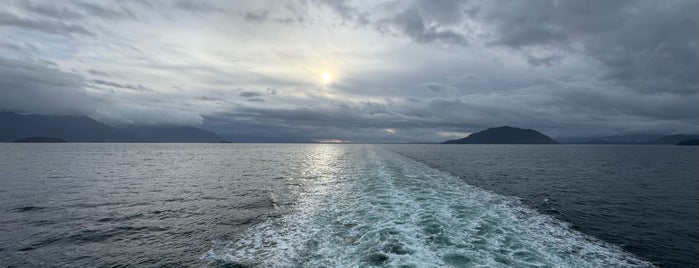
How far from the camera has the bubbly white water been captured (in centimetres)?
1487

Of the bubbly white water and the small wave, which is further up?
the bubbly white water

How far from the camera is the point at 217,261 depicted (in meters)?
15.3

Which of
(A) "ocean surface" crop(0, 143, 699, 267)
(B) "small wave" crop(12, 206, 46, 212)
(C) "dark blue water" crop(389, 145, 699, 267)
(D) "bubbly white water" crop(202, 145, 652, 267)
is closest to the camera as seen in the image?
(D) "bubbly white water" crop(202, 145, 652, 267)

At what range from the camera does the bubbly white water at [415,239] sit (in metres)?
14.9

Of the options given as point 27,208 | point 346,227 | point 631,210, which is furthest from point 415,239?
point 27,208

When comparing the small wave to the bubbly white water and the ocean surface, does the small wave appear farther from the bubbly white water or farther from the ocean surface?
the bubbly white water

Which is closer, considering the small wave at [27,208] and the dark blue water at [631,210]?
the dark blue water at [631,210]

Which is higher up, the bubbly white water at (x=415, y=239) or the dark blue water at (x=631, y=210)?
the bubbly white water at (x=415, y=239)

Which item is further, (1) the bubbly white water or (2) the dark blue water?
(2) the dark blue water

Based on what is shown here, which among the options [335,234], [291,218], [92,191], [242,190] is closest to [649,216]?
[335,234]

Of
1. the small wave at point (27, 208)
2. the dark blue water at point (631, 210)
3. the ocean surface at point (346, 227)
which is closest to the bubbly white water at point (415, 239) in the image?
the ocean surface at point (346, 227)

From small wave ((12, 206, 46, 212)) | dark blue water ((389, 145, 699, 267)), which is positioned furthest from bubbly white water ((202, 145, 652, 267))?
small wave ((12, 206, 46, 212))

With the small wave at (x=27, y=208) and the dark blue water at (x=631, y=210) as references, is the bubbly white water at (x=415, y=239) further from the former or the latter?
the small wave at (x=27, y=208)

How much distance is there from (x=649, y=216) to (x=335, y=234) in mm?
26740
